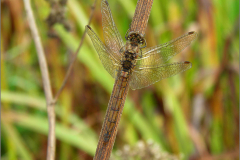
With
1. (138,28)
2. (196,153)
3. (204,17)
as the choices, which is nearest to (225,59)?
(204,17)

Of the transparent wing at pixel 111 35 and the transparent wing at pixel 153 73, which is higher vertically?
the transparent wing at pixel 111 35

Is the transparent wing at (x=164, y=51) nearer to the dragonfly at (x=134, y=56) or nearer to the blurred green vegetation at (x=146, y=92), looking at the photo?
the dragonfly at (x=134, y=56)

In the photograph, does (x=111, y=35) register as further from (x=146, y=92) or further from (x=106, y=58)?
(x=146, y=92)

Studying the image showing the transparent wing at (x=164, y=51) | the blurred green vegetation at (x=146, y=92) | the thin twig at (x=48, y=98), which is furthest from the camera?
the blurred green vegetation at (x=146, y=92)

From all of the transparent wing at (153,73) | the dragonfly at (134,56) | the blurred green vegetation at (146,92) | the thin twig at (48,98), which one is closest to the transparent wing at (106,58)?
the dragonfly at (134,56)

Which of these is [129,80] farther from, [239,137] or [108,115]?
[239,137]

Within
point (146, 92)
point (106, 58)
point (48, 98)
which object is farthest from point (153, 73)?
point (146, 92)
